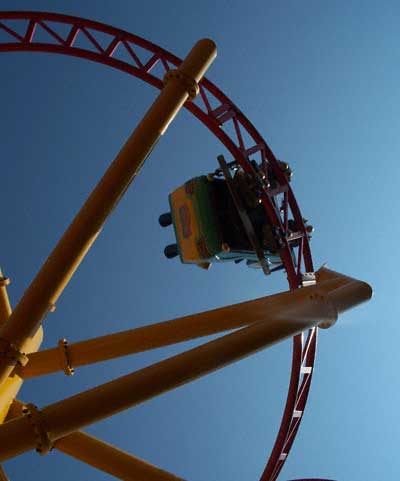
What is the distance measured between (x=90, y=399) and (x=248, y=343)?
105cm

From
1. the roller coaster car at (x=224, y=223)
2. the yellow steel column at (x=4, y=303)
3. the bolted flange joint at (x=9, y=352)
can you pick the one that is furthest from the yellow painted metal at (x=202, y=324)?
the roller coaster car at (x=224, y=223)

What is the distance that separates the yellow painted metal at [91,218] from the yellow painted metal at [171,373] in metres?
0.81

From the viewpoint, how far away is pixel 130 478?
4090 mm

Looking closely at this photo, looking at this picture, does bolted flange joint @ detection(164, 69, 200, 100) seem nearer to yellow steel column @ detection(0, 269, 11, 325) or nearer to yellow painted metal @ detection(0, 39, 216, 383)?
yellow painted metal @ detection(0, 39, 216, 383)

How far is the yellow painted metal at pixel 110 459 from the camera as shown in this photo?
161 inches

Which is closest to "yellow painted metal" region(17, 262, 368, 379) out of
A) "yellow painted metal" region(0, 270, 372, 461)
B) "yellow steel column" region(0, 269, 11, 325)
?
"yellow painted metal" region(0, 270, 372, 461)

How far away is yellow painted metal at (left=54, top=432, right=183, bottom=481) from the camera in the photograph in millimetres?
4082

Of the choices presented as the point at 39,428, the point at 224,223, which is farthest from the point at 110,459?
the point at 224,223

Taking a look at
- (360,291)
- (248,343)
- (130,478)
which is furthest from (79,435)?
(360,291)

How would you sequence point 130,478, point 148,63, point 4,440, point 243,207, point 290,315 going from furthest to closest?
point 148,63, point 243,207, point 130,478, point 290,315, point 4,440

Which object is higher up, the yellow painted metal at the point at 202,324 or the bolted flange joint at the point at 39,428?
the yellow painted metal at the point at 202,324

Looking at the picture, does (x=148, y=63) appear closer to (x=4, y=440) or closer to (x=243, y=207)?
(x=243, y=207)

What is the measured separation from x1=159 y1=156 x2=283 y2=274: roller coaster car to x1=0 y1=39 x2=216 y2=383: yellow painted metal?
9.82 feet

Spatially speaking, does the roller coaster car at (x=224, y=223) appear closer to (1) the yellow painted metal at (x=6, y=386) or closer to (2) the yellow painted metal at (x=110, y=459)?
(1) the yellow painted metal at (x=6, y=386)
